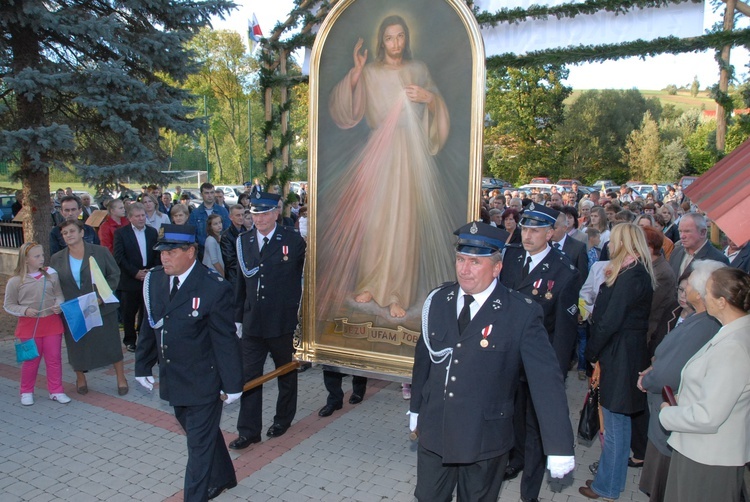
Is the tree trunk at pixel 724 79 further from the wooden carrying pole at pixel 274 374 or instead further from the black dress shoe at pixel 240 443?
the black dress shoe at pixel 240 443

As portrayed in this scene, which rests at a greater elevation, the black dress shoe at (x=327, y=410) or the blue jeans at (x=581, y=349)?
the blue jeans at (x=581, y=349)

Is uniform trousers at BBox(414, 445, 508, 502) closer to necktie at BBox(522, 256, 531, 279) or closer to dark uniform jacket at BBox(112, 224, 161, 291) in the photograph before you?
necktie at BBox(522, 256, 531, 279)

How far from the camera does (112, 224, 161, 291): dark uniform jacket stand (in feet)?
26.0

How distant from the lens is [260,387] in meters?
5.21

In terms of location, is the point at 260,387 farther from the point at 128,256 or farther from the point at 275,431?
the point at 128,256

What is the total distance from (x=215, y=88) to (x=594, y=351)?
4215 cm

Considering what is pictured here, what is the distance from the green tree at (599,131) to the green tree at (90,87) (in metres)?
40.4

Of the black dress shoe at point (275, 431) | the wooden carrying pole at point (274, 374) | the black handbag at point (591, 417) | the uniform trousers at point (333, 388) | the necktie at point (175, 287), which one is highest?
the necktie at point (175, 287)

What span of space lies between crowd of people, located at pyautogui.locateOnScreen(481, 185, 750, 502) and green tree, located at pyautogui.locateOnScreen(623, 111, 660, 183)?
4378cm

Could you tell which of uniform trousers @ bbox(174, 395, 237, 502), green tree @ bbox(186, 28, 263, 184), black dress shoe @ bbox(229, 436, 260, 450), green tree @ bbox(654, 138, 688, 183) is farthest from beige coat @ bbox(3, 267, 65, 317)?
green tree @ bbox(654, 138, 688, 183)

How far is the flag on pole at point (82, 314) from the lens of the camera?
6.21 m

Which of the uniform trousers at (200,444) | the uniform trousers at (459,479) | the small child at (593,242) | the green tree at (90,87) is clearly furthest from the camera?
the green tree at (90,87)


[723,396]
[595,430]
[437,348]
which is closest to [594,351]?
[595,430]

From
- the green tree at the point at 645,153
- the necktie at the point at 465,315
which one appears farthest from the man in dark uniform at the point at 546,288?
the green tree at the point at 645,153
